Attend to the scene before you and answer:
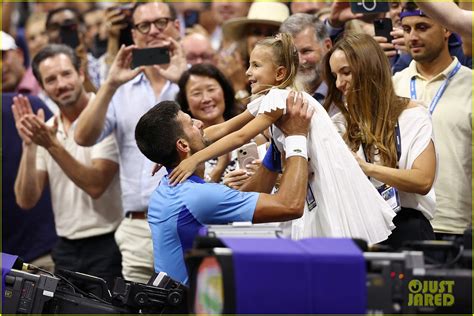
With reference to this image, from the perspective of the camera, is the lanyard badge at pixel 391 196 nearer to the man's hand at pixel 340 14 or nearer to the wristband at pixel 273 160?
the wristband at pixel 273 160

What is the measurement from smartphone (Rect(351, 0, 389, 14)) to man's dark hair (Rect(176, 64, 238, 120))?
2.93 feet

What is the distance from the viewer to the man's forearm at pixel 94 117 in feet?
21.0

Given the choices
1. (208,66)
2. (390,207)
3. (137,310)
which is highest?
(208,66)

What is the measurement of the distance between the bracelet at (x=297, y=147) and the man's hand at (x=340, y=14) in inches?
82.5

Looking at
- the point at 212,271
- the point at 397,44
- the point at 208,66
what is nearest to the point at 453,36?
the point at 397,44

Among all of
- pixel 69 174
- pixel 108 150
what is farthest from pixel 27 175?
pixel 108 150

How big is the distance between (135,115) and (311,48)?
1.25 meters

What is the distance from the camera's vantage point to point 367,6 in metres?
6.08

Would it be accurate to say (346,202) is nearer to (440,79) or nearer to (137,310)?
(137,310)

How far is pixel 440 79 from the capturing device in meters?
5.75

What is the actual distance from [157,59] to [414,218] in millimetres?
2234

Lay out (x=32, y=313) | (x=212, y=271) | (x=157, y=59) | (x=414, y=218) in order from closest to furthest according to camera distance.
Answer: (x=212, y=271)
(x=32, y=313)
(x=414, y=218)
(x=157, y=59)

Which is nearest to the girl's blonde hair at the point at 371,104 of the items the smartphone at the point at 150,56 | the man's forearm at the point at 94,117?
the smartphone at the point at 150,56

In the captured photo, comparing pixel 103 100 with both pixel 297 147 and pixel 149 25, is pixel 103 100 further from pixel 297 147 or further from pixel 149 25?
pixel 297 147
